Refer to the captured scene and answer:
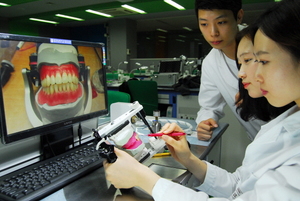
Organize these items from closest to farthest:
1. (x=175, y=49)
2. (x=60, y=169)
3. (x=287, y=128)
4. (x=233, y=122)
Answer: (x=287, y=128), (x=60, y=169), (x=233, y=122), (x=175, y=49)

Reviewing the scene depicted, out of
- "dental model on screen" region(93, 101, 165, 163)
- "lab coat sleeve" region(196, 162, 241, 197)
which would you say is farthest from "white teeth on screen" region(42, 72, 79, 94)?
"lab coat sleeve" region(196, 162, 241, 197)

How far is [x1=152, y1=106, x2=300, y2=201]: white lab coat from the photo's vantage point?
480mm

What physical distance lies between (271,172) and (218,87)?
43.3 inches

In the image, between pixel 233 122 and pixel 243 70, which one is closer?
pixel 243 70

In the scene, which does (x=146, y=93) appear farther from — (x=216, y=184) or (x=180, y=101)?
(x=216, y=184)

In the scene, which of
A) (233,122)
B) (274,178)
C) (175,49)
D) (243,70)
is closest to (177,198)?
(274,178)

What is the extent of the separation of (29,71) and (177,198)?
60 centimetres

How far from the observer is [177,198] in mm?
604

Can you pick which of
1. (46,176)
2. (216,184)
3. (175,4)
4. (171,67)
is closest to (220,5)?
(216,184)

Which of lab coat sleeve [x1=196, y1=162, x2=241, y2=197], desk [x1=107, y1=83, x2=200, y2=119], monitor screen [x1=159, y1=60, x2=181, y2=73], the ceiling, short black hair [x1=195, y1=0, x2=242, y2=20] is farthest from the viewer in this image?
the ceiling

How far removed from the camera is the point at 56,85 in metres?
0.85

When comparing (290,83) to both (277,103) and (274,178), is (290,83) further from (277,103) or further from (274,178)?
(274,178)

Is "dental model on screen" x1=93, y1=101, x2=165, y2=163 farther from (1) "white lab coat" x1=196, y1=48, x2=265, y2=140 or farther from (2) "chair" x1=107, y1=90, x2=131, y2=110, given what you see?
(2) "chair" x1=107, y1=90, x2=131, y2=110

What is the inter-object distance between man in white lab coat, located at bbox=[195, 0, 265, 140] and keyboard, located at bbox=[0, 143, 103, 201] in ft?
1.98
